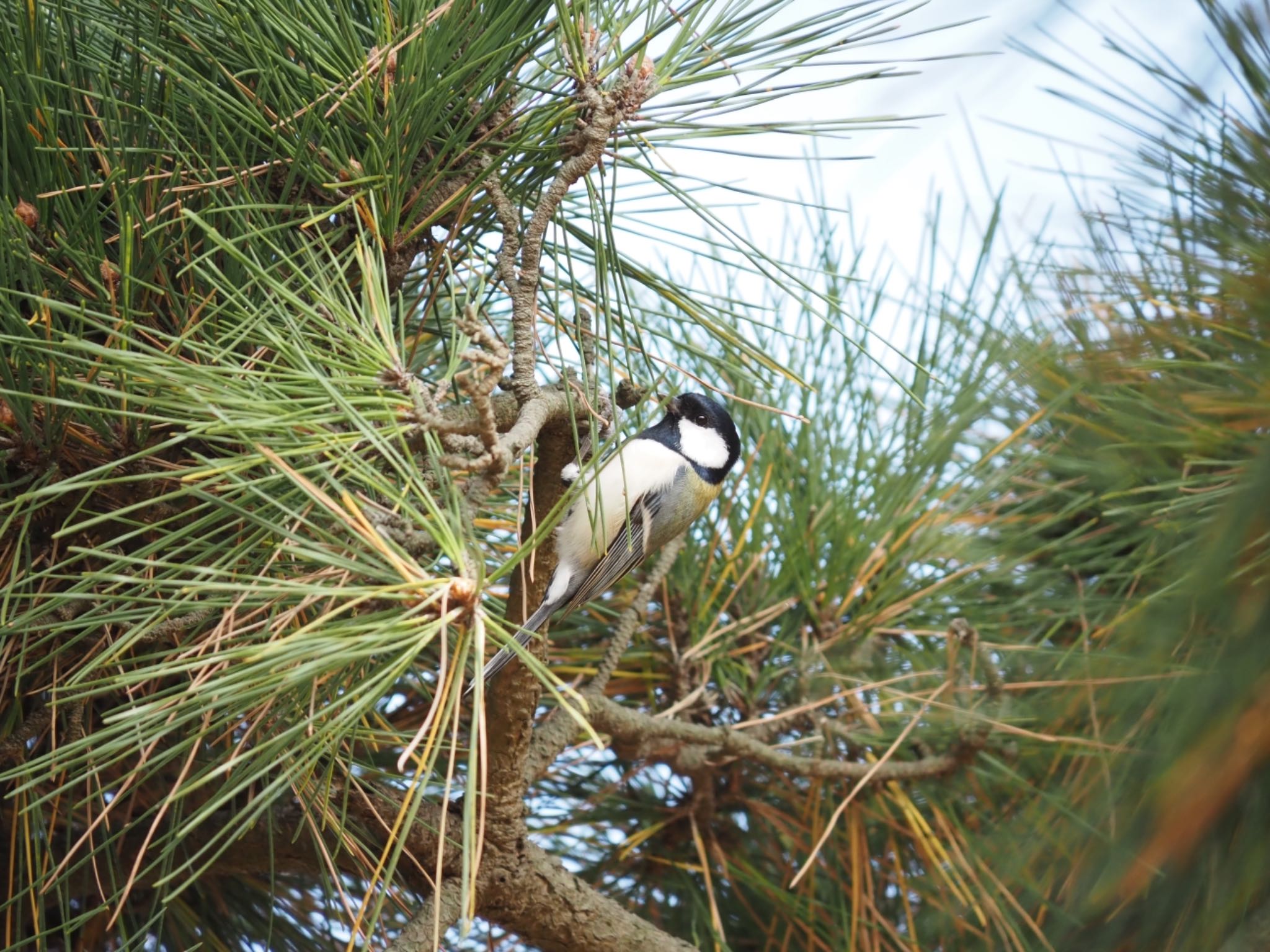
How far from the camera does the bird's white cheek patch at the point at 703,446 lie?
136cm

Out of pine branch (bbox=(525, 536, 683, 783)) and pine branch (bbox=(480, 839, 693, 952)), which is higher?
pine branch (bbox=(525, 536, 683, 783))

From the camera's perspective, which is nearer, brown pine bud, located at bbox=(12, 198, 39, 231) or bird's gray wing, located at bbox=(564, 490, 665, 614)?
brown pine bud, located at bbox=(12, 198, 39, 231)

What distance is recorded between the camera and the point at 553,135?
0.88 metres

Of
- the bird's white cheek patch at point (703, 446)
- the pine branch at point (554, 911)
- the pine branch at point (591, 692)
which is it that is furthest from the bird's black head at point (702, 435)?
the pine branch at point (554, 911)

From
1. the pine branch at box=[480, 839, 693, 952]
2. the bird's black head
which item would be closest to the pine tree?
the pine branch at box=[480, 839, 693, 952]

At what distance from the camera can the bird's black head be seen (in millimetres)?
1342

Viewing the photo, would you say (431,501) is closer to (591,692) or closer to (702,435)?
(591,692)

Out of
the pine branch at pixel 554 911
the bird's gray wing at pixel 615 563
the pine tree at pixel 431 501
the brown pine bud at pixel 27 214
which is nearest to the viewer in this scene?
the pine tree at pixel 431 501

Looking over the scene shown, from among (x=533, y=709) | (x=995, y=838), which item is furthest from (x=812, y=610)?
(x=533, y=709)

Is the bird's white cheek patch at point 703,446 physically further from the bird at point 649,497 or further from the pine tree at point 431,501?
the pine tree at point 431,501

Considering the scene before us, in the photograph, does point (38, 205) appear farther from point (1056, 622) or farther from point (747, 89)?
point (1056, 622)

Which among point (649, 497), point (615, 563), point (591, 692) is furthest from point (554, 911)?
point (649, 497)

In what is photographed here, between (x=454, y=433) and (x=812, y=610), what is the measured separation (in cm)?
90

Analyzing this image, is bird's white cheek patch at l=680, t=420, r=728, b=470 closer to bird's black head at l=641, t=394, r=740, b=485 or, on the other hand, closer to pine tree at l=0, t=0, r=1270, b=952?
bird's black head at l=641, t=394, r=740, b=485
